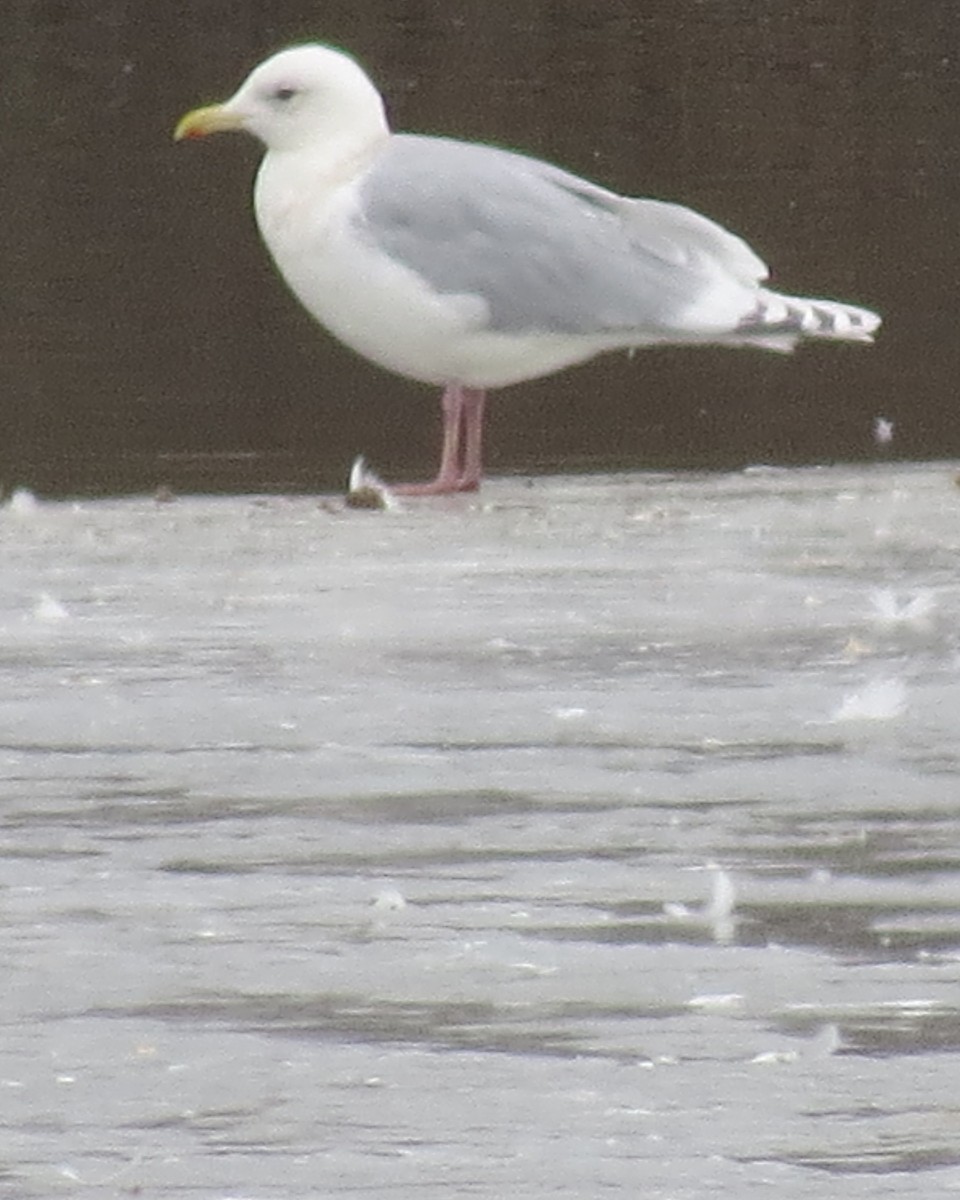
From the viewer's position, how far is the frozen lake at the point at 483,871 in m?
3.56

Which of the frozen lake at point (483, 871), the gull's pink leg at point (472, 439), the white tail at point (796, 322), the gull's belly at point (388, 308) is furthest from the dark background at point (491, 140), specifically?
the frozen lake at point (483, 871)

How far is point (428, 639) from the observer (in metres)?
6.39

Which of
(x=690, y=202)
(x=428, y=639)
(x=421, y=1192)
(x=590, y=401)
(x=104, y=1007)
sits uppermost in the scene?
(x=690, y=202)

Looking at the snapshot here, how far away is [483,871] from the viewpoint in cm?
463

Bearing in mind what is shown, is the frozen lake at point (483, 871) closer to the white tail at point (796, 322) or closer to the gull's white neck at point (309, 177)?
the gull's white neck at point (309, 177)

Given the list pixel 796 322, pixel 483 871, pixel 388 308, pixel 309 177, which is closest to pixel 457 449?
pixel 388 308

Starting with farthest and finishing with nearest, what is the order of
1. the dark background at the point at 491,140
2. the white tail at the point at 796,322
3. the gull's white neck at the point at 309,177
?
the dark background at the point at 491,140
the white tail at the point at 796,322
the gull's white neck at the point at 309,177

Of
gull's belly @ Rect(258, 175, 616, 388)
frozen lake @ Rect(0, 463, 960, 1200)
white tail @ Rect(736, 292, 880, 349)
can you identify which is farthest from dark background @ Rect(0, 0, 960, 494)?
frozen lake @ Rect(0, 463, 960, 1200)

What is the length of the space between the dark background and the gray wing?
112cm

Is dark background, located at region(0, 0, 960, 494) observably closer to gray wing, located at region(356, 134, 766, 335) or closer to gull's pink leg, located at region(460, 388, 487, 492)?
gull's pink leg, located at region(460, 388, 487, 492)

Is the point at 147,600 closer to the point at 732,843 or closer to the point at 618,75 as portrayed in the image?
the point at 732,843

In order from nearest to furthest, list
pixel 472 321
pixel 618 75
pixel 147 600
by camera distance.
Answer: pixel 147 600 < pixel 472 321 < pixel 618 75

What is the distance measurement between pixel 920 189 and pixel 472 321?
9.82 m

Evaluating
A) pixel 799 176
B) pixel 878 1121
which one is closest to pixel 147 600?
pixel 878 1121
